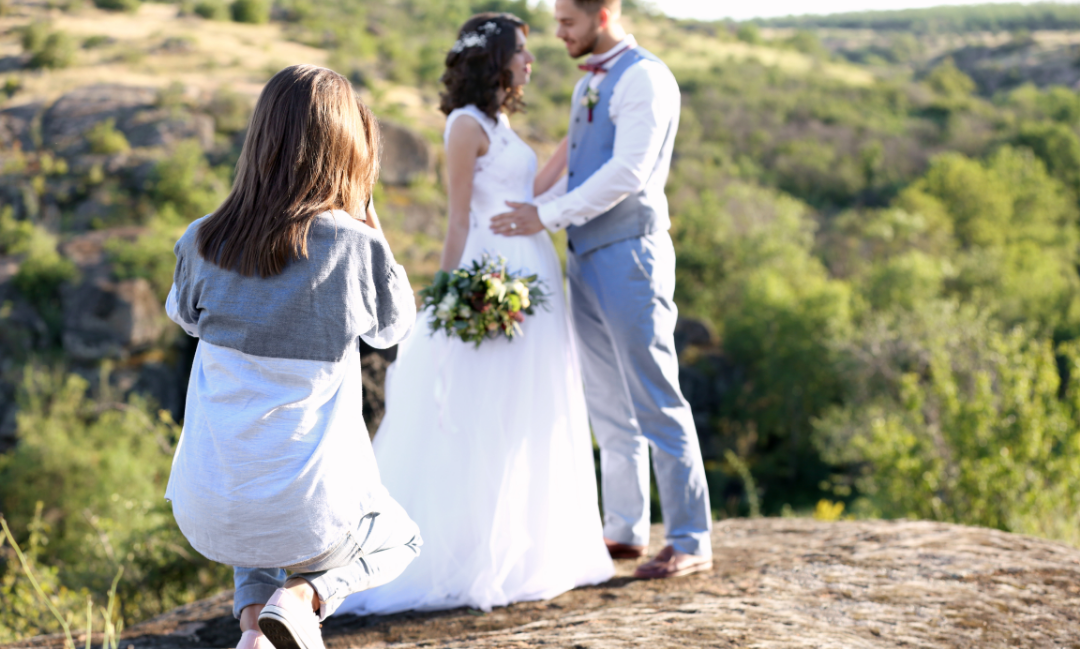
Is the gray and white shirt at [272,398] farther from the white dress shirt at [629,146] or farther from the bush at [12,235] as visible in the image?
the bush at [12,235]

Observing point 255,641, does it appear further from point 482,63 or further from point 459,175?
point 482,63

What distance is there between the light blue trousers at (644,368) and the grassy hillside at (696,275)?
1540 mm

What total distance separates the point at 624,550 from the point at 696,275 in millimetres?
30081

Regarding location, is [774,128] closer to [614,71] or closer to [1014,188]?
[1014,188]

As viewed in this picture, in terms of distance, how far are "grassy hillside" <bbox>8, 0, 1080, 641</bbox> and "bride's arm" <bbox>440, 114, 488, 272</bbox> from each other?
80 centimetres

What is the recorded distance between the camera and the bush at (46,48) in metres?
28.1

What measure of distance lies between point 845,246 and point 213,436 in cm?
3799

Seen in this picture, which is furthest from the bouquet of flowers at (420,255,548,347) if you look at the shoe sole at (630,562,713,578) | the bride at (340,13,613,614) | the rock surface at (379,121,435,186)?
the rock surface at (379,121,435,186)

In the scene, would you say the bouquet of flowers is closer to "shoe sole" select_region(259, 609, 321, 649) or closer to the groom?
the groom

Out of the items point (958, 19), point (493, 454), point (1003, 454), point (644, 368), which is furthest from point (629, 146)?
point (958, 19)

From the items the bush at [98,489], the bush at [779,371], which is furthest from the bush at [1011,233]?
the bush at [98,489]

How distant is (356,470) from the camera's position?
2141 mm

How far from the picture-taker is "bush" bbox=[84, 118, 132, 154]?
23109 millimetres

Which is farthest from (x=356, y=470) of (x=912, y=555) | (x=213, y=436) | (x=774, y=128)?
(x=774, y=128)
